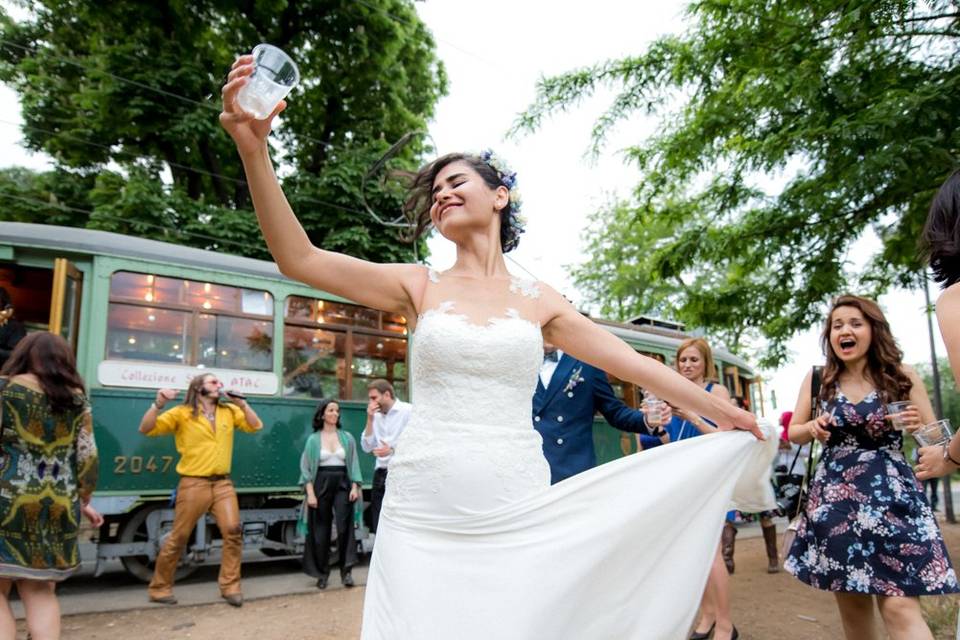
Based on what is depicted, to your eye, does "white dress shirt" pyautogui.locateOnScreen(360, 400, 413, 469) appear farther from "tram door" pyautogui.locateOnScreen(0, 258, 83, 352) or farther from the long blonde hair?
the long blonde hair

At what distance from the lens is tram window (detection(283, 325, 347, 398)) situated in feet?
30.3

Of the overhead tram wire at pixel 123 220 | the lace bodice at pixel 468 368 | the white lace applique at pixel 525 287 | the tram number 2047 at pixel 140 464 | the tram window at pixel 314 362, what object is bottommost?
the tram number 2047 at pixel 140 464

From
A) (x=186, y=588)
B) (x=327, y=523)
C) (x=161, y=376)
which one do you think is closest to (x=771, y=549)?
(x=327, y=523)

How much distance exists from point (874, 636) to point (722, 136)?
4619 millimetres

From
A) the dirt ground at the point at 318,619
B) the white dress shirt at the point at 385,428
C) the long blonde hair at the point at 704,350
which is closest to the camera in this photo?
the long blonde hair at the point at 704,350

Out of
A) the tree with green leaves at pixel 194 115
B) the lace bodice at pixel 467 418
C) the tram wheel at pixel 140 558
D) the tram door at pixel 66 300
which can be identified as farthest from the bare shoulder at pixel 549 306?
the tree with green leaves at pixel 194 115

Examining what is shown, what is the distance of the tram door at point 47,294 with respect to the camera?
24.7 ft

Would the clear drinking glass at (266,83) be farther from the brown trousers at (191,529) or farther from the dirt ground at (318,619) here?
the brown trousers at (191,529)

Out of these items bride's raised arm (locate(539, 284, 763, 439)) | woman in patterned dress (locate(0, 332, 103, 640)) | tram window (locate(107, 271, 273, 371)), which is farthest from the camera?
tram window (locate(107, 271, 273, 371))

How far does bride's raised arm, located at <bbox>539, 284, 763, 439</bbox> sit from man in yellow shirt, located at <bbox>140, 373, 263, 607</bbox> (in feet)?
18.0

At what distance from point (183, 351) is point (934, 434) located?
24.6 ft

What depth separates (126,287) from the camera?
27.0 feet

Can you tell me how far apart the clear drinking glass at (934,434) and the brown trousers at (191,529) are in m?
6.14

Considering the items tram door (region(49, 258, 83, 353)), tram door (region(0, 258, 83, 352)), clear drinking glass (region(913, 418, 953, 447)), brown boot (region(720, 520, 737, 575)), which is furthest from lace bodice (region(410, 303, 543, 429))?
tram door (region(0, 258, 83, 352))
